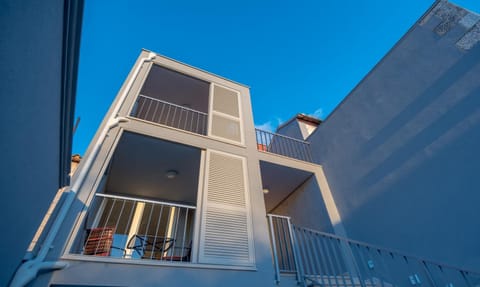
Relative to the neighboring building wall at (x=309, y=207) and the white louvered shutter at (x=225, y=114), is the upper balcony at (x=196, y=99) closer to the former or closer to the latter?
the white louvered shutter at (x=225, y=114)

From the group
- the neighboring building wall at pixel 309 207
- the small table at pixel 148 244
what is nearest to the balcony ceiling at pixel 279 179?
the neighboring building wall at pixel 309 207

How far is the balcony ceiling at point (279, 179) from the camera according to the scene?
212 inches

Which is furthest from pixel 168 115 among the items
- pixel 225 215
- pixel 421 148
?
pixel 421 148

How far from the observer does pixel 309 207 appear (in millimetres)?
5555

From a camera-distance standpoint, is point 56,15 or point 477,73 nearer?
point 56,15

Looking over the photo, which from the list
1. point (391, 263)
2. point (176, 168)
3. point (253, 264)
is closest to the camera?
point (253, 264)

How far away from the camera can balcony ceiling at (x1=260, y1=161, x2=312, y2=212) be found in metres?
5.39

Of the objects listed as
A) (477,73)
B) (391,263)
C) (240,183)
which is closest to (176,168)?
(240,183)

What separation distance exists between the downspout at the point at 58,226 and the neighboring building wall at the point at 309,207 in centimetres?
436

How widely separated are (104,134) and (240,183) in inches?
94.7

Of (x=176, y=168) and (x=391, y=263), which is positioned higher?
(x=176, y=168)

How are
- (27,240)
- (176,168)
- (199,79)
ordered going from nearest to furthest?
1. (27,240)
2. (176,168)
3. (199,79)

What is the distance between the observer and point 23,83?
106cm

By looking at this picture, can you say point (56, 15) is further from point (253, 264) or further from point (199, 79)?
point (199, 79)
